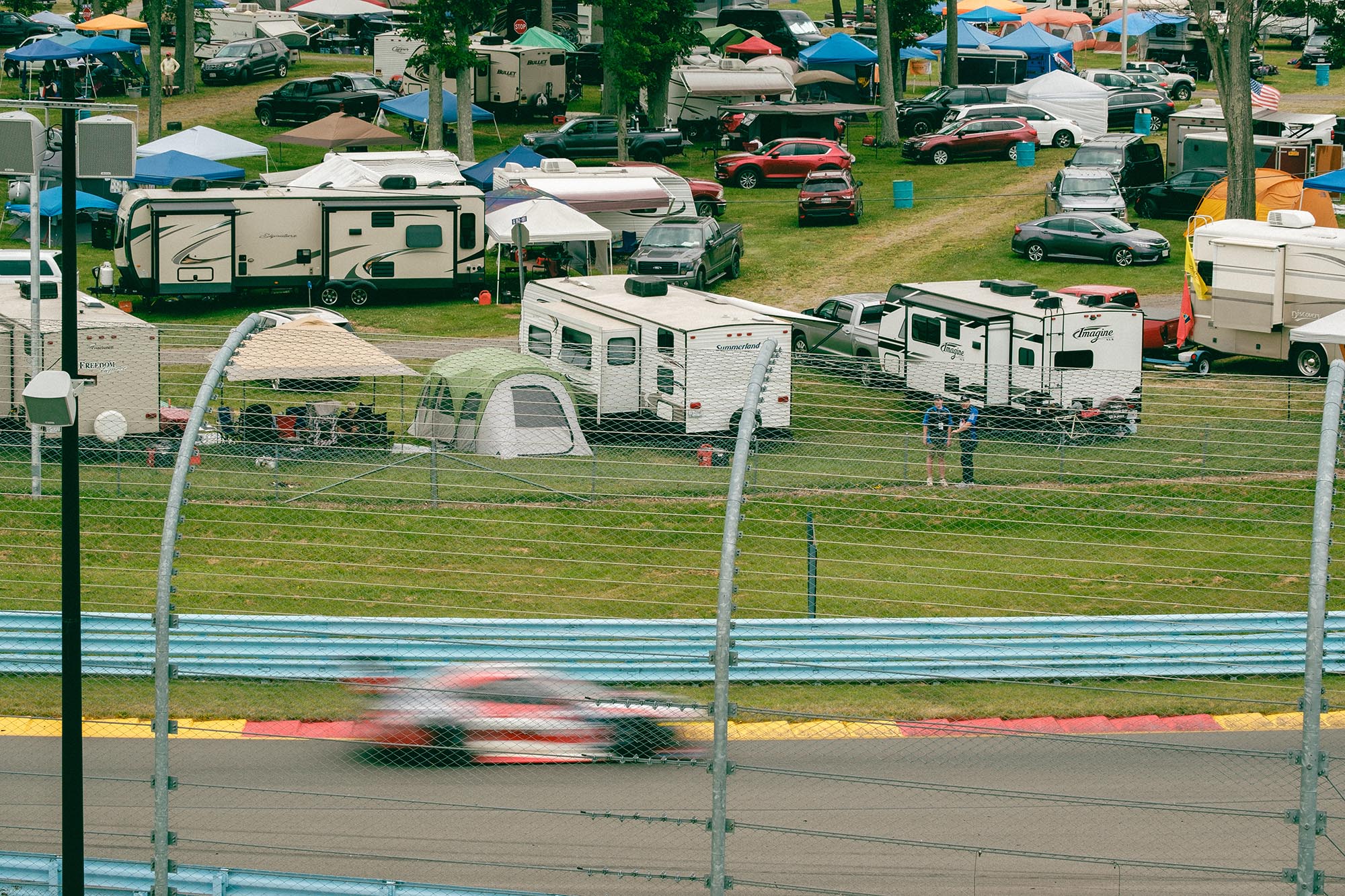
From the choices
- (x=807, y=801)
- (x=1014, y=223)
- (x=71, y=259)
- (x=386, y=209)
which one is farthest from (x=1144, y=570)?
(x=1014, y=223)

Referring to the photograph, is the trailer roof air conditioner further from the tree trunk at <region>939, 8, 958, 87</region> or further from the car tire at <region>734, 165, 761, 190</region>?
the tree trunk at <region>939, 8, 958, 87</region>

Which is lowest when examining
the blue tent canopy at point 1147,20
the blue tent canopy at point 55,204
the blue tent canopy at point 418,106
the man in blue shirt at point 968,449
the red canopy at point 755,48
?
the man in blue shirt at point 968,449

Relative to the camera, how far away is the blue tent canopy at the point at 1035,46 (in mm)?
63969

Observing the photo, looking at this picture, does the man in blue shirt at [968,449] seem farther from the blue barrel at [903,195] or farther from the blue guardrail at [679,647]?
the blue barrel at [903,195]

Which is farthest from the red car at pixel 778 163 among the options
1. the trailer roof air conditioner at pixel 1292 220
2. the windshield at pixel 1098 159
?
the trailer roof air conditioner at pixel 1292 220

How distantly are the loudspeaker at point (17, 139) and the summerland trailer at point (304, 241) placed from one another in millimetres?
23336

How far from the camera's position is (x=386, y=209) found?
34.5 m

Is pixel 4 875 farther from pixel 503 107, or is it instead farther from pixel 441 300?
pixel 503 107

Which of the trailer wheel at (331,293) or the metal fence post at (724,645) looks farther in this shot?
the trailer wheel at (331,293)

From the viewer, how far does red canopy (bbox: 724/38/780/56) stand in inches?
2514

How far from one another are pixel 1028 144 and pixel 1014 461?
3517 centimetres

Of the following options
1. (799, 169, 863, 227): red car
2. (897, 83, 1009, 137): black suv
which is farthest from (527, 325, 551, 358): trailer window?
(897, 83, 1009, 137): black suv

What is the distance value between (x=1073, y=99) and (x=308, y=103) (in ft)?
84.0

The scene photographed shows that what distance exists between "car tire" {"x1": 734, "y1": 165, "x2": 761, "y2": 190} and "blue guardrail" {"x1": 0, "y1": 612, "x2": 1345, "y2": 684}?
115 ft
